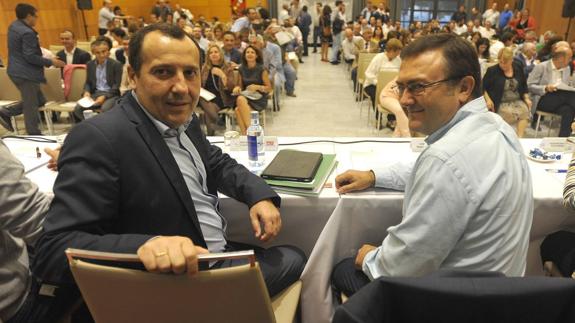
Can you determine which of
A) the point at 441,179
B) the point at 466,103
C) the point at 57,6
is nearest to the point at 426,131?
the point at 466,103

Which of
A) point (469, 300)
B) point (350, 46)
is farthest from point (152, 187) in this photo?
point (350, 46)

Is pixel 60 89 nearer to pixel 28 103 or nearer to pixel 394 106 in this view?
pixel 28 103

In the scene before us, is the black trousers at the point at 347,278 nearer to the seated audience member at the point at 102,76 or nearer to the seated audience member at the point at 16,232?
the seated audience member at the point at 16,232

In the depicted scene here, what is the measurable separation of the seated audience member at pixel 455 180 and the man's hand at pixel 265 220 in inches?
14.6

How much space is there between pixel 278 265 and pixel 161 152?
581 mm

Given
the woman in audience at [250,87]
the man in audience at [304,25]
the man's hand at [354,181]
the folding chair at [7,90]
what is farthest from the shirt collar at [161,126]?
the man in audience at [304,25]

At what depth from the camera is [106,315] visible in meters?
0.97

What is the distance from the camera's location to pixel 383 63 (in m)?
5.22

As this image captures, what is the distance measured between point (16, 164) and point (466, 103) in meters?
1.41

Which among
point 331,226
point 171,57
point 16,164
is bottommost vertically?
point 331,226

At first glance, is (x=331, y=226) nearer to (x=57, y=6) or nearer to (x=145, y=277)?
(x=145, y=277)

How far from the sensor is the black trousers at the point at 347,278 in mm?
1420

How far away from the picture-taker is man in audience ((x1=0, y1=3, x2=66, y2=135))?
4375 millimetres

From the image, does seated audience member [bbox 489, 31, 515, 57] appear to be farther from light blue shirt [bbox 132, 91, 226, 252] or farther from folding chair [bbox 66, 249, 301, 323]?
folding chair [bbox 66, 249, 301, 323]
